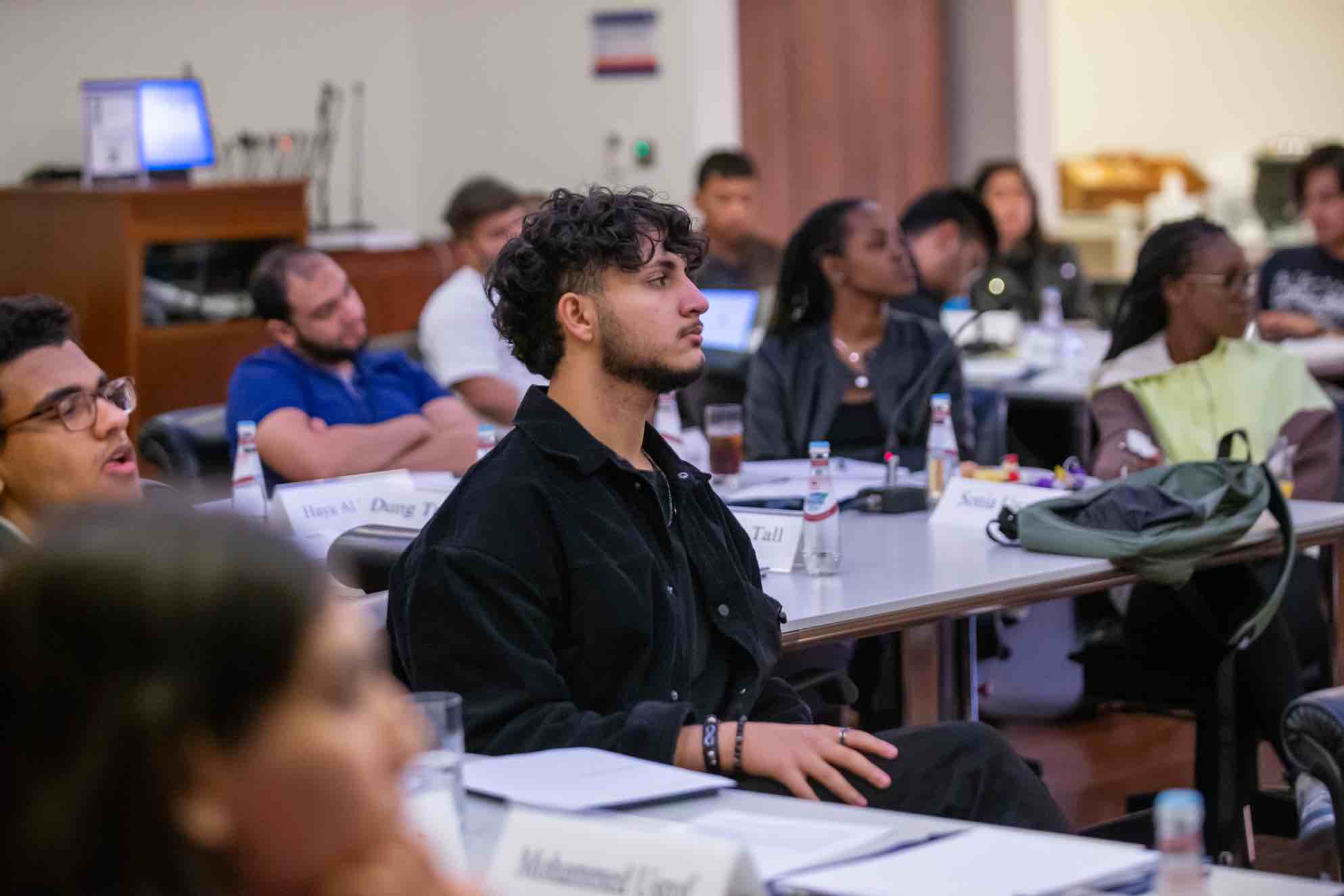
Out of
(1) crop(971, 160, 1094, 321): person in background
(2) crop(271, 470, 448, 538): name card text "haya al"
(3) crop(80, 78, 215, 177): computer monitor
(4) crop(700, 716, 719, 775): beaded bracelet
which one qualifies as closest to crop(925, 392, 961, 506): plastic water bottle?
(2) crop(271, 470, 448, 538): name card text "haya al"

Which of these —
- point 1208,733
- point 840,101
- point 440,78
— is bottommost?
point 1208,733

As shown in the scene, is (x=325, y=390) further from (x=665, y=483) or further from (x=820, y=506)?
(x=665, y=483)

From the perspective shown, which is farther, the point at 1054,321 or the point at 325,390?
the point at 1054,321

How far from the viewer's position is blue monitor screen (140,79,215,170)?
6.48m

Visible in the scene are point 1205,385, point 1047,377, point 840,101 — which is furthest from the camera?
point 840,101

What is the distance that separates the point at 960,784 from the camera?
6.92 feet

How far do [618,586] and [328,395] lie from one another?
84.9 inches

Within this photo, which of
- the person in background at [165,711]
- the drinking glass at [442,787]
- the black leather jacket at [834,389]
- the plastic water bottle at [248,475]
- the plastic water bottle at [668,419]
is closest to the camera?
the person in background at [165,711]

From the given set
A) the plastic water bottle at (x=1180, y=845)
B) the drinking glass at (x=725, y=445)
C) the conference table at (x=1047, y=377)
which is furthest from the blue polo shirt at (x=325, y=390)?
the plastic water bottle at (x=1180, y=845)

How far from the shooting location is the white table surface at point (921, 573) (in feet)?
8.70

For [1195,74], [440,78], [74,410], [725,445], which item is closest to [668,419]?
[725,445]

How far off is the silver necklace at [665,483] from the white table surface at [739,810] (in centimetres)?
63

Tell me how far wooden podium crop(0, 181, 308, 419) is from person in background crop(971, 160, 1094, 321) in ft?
9.30

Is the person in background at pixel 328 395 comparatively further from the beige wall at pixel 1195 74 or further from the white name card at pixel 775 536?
the beige wall at pixel 1195 74
